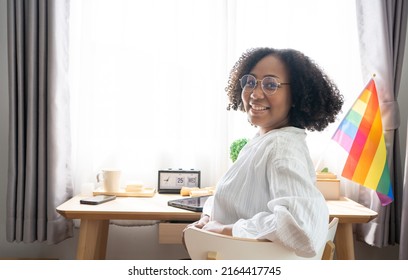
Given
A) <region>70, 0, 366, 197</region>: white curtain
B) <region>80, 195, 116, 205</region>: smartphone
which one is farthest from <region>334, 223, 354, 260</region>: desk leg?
<region>80, 195, 116, 205</region>: smartphone

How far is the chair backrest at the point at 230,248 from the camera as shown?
83cm

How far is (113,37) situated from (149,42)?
7.2 inches

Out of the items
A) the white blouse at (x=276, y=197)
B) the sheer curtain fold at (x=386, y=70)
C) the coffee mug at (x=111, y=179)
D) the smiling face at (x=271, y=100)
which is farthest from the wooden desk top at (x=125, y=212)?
the sheer curtain fold at (x=386, y=70)

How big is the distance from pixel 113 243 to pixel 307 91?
136cm

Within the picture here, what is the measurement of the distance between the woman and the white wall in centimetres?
84

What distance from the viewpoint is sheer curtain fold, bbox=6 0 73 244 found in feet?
5.73

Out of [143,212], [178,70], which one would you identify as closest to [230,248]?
[143,212]

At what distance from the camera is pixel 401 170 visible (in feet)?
6.06

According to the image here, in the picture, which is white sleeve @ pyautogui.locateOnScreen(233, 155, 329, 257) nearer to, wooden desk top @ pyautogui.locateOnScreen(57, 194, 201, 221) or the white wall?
wooden desk top @ pyautogui.locateOnScreen(57, 194, 201, 221)

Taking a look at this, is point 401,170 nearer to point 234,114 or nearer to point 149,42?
point 234,114

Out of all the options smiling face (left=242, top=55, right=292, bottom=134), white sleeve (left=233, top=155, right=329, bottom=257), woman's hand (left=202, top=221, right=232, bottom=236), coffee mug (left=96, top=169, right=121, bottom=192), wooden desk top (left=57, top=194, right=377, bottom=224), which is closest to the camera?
white sleeve (left=233, top=155, right=329, bottom=257)

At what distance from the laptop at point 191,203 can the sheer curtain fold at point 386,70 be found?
0.86 m

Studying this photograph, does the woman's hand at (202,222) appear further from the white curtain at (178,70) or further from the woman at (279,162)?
the white curtain at (178,70)
